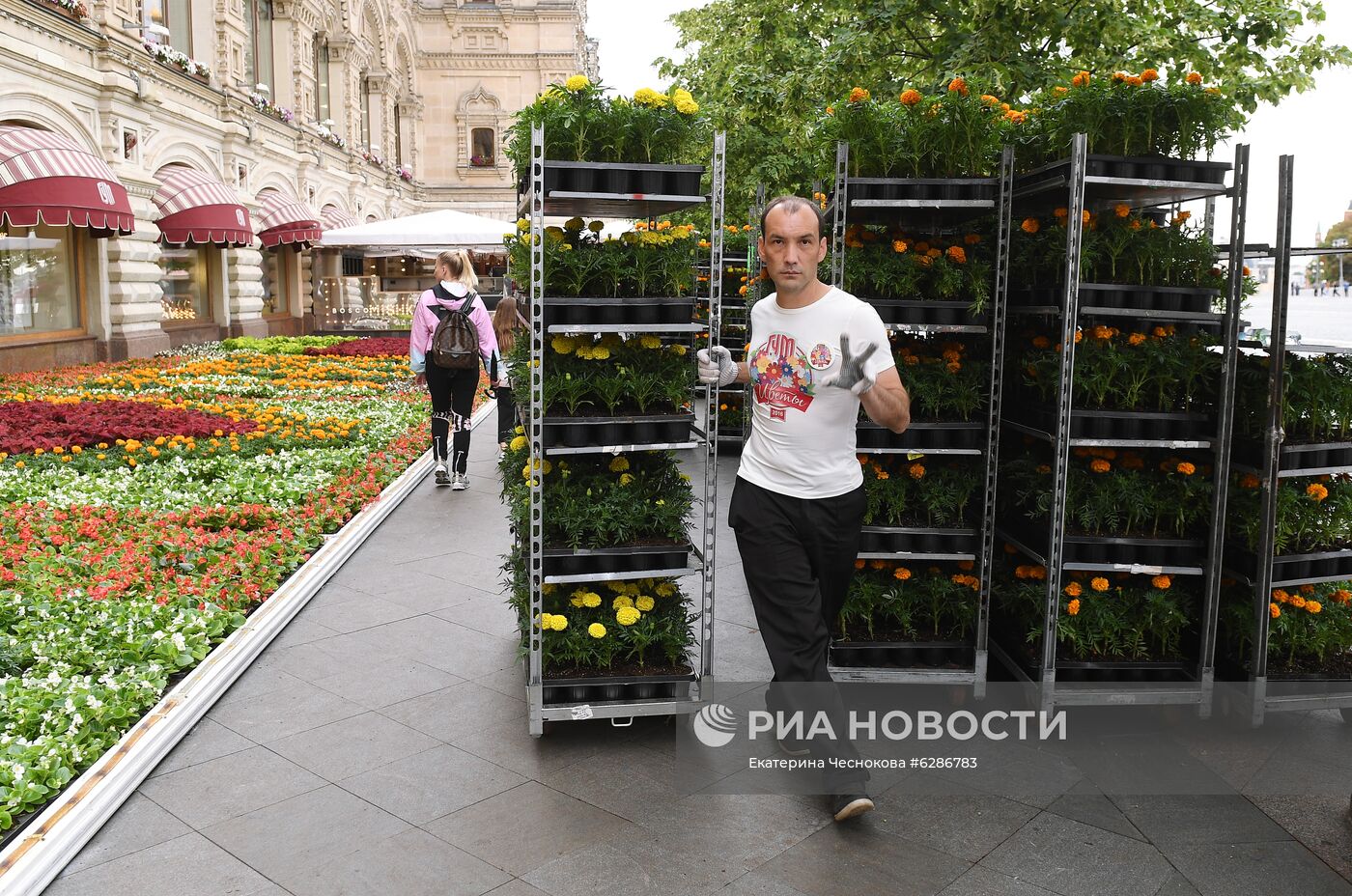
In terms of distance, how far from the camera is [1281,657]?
4.65 m

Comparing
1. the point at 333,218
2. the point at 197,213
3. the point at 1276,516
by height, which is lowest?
the point at 1276,516

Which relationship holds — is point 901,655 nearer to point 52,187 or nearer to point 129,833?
point 129,833

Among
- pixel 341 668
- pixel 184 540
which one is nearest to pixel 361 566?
pixel 184 540

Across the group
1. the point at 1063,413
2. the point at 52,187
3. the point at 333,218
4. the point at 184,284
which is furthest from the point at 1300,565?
the point at 333,218

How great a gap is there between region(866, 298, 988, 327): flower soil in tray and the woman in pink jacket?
16.8 ft

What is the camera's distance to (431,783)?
3.91 m

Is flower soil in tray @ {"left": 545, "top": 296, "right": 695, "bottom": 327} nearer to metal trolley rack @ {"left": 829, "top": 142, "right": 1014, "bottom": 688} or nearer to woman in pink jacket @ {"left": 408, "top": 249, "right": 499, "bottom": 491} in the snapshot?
metal trolley rack @ {"left": 829, "top": 142, "right": 1014, "bottom": 688}

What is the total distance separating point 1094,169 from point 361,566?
5.06 metres

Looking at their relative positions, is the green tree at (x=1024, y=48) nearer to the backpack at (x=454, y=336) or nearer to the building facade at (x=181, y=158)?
the backpack at (x=454, y=336)

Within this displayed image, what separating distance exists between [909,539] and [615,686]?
1408mm

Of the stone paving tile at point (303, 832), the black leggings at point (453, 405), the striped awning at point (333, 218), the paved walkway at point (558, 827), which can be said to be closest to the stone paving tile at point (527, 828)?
the paved walkway at point (558, 827)

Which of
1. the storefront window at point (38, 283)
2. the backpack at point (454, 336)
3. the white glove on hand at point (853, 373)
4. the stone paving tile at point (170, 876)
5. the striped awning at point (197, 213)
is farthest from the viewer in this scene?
the striped awning at point (197, 213)

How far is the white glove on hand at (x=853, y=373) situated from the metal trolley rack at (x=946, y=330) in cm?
84

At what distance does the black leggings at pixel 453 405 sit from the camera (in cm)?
931
